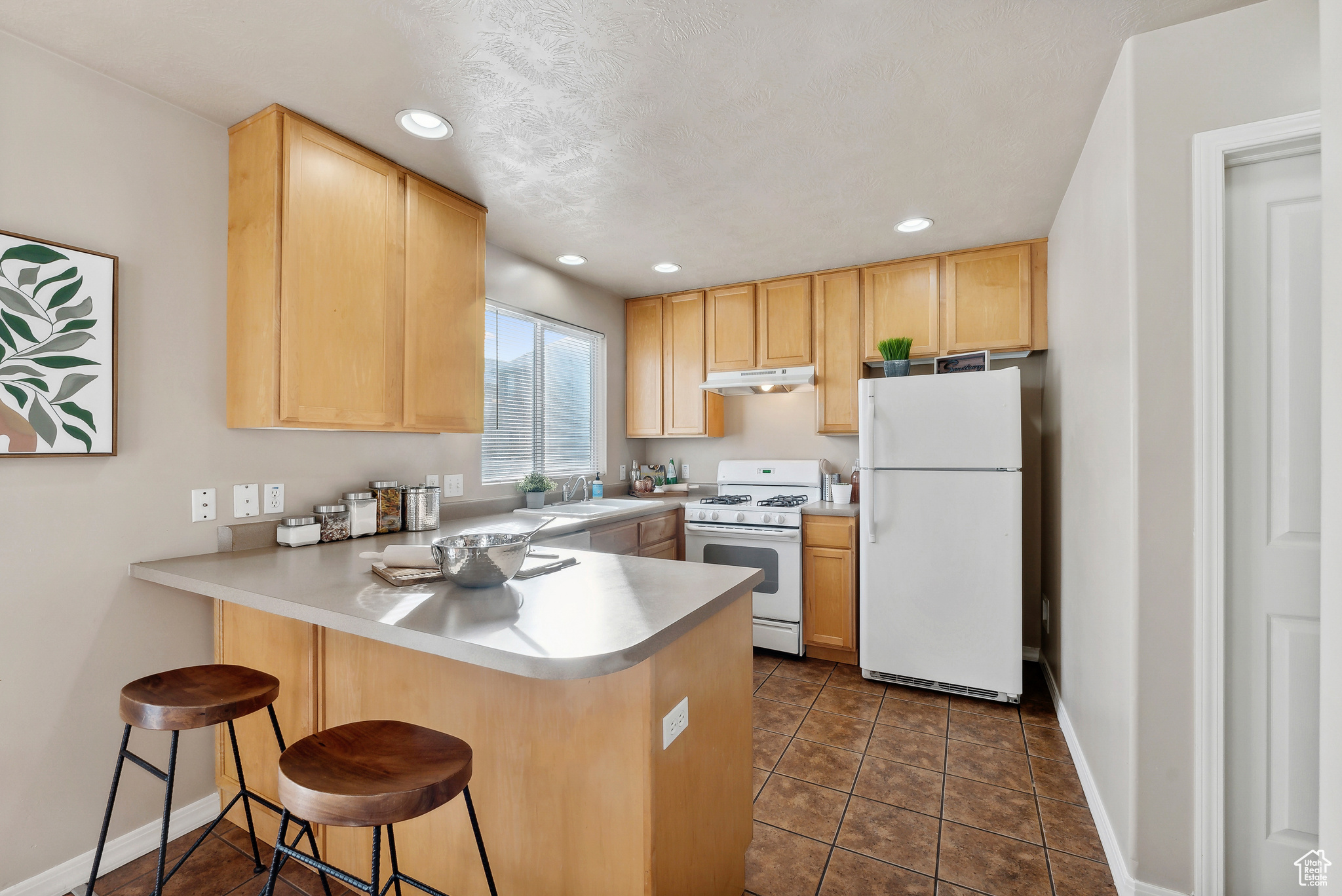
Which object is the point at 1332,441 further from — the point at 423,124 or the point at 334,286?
the point at 334,286

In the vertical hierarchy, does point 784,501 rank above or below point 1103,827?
above

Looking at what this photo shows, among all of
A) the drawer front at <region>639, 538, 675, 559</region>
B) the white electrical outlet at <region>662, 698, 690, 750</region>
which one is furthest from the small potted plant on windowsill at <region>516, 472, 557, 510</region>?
the white electrical outlet at <region>662, 698, 690, 750</region>

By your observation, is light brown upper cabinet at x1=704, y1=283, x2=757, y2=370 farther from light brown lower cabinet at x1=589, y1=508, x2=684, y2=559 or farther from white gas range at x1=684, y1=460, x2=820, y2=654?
light brown lower cabinet at x1=589, y1=508, x2=684, y2=559

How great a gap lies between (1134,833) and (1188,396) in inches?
46.3

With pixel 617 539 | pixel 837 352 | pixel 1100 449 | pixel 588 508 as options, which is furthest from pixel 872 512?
pixel 588 508

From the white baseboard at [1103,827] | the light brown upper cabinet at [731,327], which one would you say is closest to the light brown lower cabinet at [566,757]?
the white baseboard at [1103,827]

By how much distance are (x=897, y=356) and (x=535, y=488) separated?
213cm

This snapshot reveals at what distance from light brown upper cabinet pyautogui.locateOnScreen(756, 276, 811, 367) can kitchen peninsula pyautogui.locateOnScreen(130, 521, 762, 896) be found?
2363 millimetres

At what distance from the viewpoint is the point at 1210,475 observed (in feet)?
4.96

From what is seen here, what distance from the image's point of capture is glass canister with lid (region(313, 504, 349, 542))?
7.22 feet

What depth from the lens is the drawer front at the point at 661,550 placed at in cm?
344

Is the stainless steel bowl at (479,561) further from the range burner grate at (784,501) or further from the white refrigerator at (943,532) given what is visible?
the range burner grate at (784,501)

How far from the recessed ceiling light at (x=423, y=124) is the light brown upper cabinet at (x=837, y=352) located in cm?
240

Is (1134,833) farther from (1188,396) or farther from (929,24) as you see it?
(929,24)
